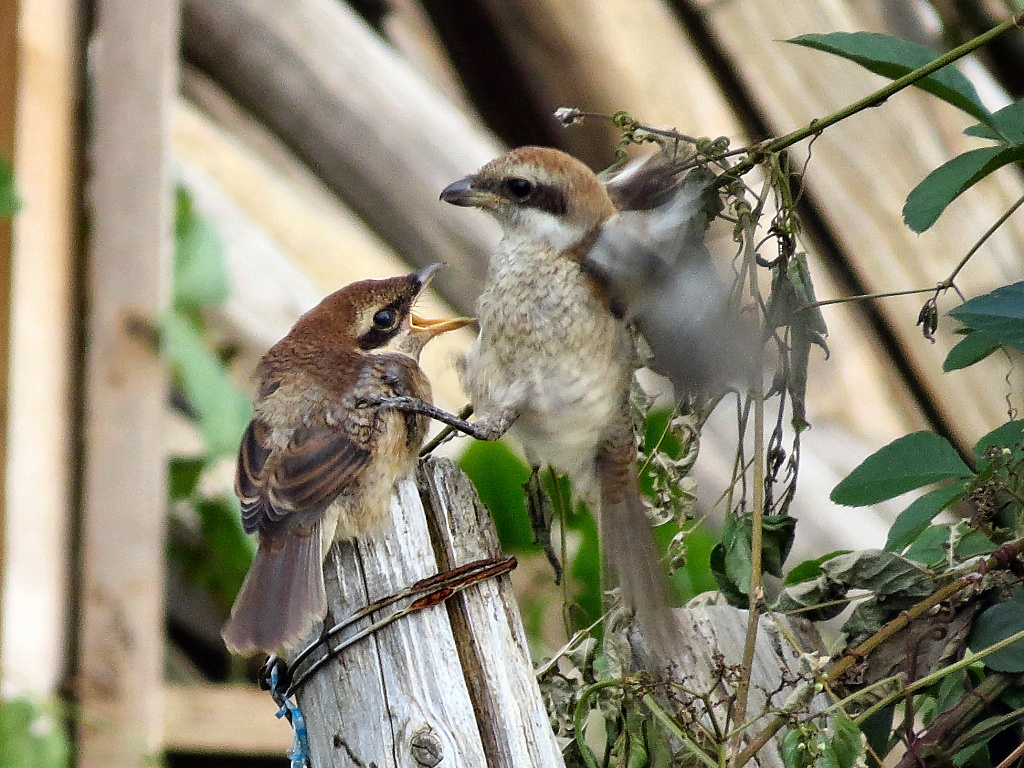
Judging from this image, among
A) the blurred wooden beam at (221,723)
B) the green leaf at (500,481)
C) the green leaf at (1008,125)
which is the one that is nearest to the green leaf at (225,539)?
the blurred wooden beam at (221,723)

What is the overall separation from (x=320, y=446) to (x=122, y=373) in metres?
1.41

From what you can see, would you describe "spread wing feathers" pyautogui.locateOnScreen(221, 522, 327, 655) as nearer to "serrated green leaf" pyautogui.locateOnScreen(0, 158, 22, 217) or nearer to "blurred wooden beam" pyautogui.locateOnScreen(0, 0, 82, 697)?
"serrated green leaf" pyautogui.locateOnScreen(0, 158, 22, 217)

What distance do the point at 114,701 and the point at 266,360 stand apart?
142cm

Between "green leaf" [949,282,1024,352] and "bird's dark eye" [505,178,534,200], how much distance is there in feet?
1.92

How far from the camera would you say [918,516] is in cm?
135

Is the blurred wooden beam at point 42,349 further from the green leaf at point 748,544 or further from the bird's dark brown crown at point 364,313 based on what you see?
the green leaf at point 748,544

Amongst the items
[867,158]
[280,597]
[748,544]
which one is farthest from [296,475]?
[867,158]

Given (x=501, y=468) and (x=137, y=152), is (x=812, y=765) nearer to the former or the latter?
(x=501, y=468)

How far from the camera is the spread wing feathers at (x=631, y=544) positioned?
1.35 metres

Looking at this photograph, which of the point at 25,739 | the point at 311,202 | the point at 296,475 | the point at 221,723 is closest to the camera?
the point at 296,475

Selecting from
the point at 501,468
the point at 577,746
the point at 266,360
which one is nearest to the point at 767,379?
the point at 577,746

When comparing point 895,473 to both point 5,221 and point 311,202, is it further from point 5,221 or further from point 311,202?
point 311,202

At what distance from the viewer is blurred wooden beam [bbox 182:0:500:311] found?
2.98 m

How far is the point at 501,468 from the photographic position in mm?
2270
